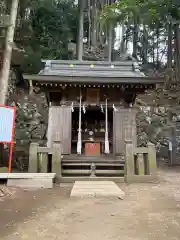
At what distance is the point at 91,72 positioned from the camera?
1152 centimetres

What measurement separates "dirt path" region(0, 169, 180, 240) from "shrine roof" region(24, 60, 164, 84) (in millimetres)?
5003

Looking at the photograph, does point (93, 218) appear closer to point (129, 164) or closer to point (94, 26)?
point (129, 164)

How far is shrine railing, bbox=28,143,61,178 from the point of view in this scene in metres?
8.14

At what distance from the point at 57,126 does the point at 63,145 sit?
Result: 2.69 feet

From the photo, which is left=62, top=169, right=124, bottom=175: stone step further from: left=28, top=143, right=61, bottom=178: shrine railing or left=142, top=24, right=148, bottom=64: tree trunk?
left=142, top=24, right=148, bottom=64: tree trunk

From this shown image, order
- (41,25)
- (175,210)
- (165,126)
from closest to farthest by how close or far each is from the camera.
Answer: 1. (175,210)
2. (165,126)
3. (41,25)

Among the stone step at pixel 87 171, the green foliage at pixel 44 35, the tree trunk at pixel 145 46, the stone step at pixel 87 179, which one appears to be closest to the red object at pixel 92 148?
the stone step at pixel 87 171

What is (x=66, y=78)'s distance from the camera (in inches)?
384

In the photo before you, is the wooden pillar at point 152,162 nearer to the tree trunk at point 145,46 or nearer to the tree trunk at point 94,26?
the tree trunk at point 94,26

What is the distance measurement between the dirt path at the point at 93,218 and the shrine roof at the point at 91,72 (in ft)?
16.4

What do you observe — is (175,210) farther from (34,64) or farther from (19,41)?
(19,41)

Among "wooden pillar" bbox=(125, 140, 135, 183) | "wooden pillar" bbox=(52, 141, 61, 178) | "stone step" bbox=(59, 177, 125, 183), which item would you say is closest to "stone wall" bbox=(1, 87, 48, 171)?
"wooden pillar" bbox=(52, 141, 61, 178)

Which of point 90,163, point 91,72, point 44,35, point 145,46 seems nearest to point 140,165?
point 90,163

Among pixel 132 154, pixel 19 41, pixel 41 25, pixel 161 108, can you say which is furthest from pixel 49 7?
pixel 132 154
